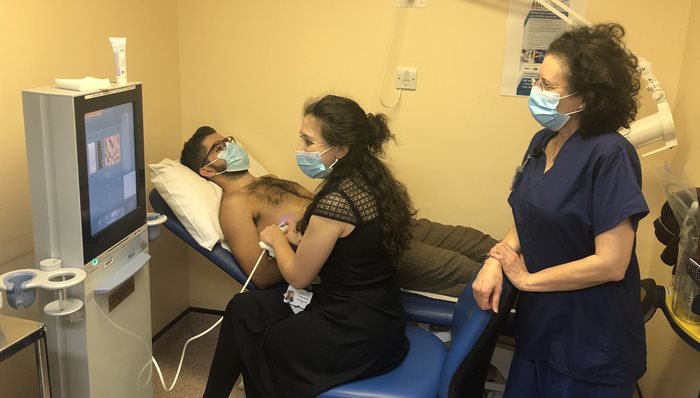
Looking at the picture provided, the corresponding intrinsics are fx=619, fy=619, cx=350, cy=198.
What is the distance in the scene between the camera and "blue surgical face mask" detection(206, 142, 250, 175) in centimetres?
253

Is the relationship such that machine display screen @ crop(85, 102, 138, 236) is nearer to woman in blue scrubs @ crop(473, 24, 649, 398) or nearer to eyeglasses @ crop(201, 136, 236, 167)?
eyeglasses @ crop(201, 136, 236, 167)

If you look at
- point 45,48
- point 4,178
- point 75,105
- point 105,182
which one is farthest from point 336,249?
point 45,48

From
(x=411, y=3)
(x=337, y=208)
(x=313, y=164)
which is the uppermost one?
(x=411, y=3)

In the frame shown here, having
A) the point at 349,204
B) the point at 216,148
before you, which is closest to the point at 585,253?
the point at 349,204

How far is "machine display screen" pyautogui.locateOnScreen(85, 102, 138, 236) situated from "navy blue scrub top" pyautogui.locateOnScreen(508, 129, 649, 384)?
110 centimetres

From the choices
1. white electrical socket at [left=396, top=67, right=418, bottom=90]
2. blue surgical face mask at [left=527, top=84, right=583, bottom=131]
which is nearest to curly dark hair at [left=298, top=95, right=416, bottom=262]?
blue surgical face mask at [left=527, top=84, right=583, bottom=131]

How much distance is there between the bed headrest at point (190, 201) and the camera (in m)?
2.27

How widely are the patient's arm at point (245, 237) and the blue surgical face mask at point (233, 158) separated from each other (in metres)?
0.18

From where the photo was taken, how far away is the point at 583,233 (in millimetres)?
1519

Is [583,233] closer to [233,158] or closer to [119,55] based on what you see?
[119,55]

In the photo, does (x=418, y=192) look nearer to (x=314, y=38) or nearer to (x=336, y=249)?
(x=314, y=38)

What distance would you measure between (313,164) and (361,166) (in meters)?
0.15

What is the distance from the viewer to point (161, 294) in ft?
9.37

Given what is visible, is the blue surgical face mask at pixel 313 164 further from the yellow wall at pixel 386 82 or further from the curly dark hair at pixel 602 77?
the yellow wall at pixel 386 82
